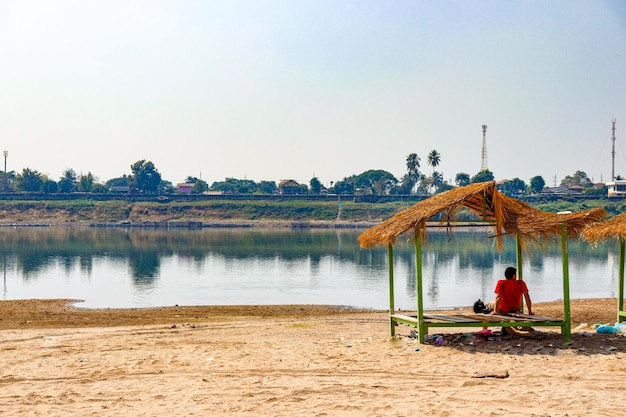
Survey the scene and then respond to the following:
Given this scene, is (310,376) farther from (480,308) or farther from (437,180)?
(437,180)

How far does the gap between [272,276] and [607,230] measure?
28437 millimetres

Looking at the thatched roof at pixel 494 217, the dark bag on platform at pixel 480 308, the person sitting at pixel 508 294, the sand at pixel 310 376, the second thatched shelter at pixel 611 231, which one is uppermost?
the thatched roof at pixel 494 217

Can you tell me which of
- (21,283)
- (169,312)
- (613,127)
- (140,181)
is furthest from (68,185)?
(169,312)

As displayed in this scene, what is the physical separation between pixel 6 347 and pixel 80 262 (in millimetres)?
38725

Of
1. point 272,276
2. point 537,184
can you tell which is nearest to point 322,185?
point 537,184

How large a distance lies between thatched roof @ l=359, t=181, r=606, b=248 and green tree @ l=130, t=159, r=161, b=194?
516 feet

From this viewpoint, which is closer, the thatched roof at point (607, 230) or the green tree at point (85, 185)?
the thatched roof at point (607, 230)

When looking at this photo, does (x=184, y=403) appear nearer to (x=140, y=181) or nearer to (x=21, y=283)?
(x=21, y=283)

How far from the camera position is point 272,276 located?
1624 inches

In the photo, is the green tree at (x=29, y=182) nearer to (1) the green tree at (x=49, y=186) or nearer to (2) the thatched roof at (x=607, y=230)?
(1) the green tree at (x=49, y=186)

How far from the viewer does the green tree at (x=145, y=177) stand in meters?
166

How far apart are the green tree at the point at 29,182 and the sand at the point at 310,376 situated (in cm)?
15395

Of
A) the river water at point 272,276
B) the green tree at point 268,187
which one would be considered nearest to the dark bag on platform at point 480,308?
the river water at point 272,276

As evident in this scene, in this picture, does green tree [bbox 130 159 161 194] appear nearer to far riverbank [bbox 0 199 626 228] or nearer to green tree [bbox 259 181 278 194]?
far riverbank [bbox 0 199 626 228]
